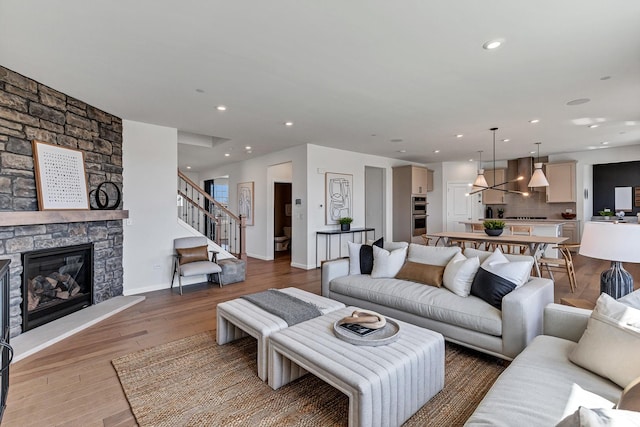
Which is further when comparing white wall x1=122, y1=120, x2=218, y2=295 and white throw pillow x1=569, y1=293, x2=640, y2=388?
white wall x1=122, y1=120, x2=218, y2=295

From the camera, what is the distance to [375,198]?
8.56 m

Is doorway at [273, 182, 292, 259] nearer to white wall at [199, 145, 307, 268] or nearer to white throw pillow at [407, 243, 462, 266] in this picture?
white wall at [199, 145, 307, 268]

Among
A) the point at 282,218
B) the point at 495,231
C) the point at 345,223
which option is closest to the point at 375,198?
the point at 345,223

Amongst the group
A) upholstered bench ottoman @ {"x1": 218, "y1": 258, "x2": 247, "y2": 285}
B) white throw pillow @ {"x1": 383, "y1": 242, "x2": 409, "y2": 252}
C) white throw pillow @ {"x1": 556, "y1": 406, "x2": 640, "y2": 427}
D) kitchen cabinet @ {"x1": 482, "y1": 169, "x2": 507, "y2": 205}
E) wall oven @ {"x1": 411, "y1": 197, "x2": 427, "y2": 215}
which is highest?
kitchen cabinet @ {"x1": 482, "y1": 169, "x2": 507, "y2": 205}

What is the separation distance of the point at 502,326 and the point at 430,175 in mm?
7361

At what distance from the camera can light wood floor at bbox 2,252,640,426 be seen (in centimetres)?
196

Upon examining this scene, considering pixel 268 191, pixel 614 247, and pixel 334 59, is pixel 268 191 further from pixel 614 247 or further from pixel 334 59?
pixel 614 247

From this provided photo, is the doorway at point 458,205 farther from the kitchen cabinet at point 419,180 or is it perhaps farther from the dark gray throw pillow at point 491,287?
the dark gray throw pillow at point 491,287

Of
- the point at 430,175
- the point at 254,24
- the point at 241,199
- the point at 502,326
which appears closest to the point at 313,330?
the point at 502,326

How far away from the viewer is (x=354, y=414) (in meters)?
1.61

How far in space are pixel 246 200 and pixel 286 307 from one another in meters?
5.85

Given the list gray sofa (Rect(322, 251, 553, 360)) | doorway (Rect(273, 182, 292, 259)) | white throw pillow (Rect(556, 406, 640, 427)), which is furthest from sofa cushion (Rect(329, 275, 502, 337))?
doorway (Rect(273, 182, 292, 259))

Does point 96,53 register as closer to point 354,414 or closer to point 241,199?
point 354,414

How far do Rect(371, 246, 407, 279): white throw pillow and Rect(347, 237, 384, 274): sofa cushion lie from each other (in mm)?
144
